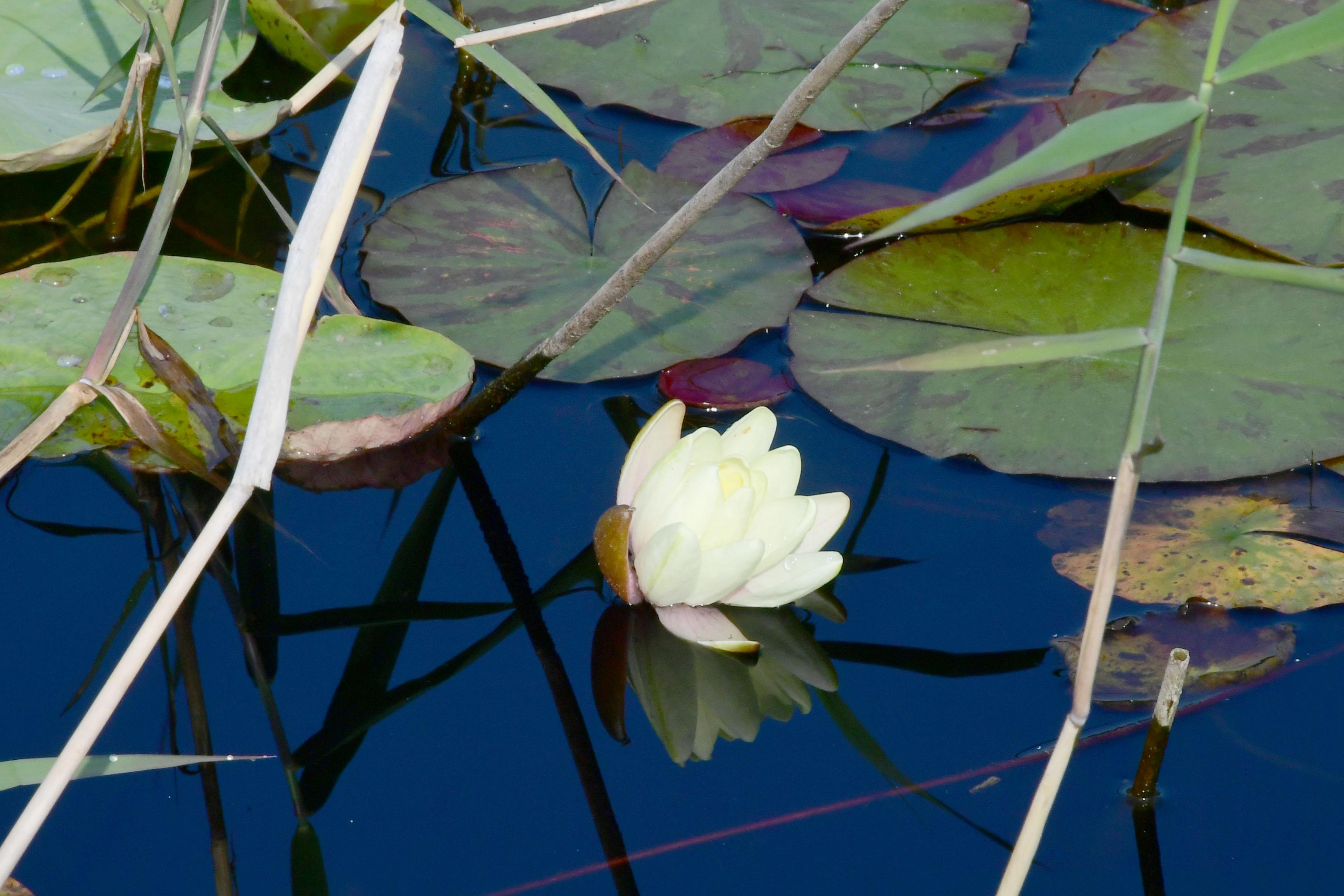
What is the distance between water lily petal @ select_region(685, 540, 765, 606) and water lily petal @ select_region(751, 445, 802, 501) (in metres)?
0.10

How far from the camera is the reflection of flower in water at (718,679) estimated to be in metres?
1.18

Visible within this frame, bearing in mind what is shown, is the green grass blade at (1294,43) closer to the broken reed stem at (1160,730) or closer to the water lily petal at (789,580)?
the broken reed stem at (1160,730)

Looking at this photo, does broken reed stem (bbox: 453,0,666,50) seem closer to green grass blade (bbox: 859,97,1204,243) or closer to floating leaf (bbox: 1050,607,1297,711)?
green grass blade (bbox: 859,97,1204,243)

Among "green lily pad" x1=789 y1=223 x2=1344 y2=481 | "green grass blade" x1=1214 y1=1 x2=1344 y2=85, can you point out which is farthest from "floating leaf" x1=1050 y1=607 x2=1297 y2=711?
"green grass blade" x1=1214 y1=1 x2=1344 y2=85

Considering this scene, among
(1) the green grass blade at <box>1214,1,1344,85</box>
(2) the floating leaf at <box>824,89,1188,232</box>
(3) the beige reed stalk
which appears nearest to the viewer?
(1) the green grass blade at <box>1214,1,1344,85</box>

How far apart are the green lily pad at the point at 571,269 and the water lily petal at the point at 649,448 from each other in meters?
0.28

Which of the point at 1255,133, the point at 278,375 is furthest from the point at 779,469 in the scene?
the point at 1255,133

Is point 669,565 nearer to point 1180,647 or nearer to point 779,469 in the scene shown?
point 779,469

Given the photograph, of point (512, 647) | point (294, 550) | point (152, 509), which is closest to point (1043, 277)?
point (512, 647)

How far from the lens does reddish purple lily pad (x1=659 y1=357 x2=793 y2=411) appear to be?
1564 millimetres

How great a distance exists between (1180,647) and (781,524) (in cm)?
54

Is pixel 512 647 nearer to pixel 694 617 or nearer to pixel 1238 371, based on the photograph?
pixel 694 617

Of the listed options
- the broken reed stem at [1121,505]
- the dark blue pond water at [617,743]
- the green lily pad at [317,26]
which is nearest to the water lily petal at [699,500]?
the dark blue pond water at [617,743]

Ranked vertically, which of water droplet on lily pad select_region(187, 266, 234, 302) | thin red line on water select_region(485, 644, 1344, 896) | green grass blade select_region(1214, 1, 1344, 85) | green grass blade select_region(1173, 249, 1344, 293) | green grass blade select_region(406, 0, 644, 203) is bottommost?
thin red line on water select_region(485, 644, 1344, 896)
